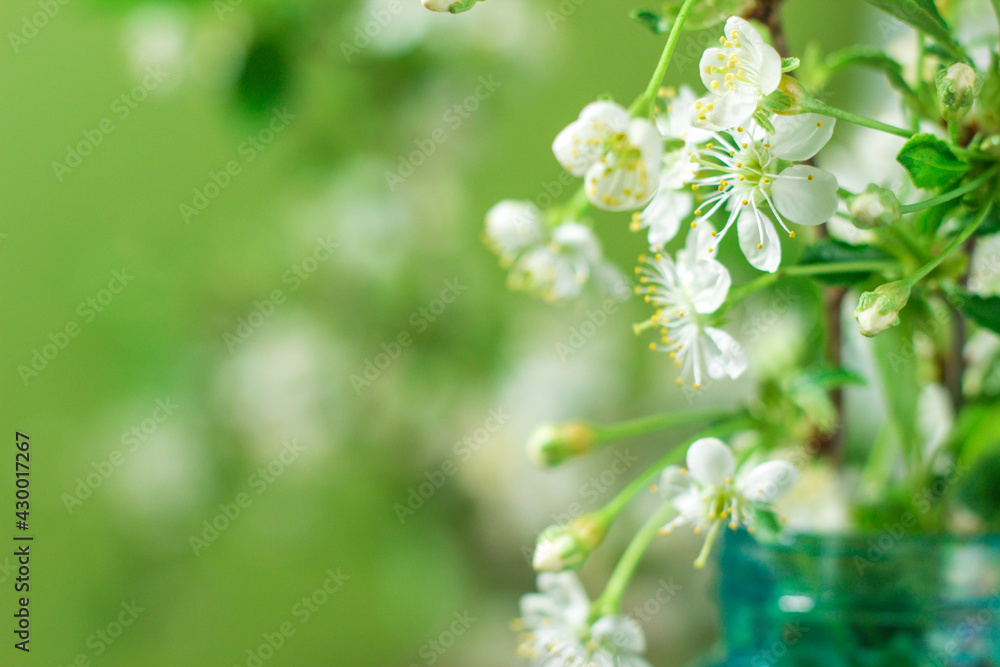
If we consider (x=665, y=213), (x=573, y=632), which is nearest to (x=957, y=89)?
(x=665, y=213)

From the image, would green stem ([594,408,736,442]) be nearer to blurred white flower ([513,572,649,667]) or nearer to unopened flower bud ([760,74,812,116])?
blurred white flower ([513,572,649,667])

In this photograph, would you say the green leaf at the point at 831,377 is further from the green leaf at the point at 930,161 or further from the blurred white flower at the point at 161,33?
the blurred white flower at the point at 161,33

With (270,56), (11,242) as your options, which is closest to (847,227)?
(270,56)

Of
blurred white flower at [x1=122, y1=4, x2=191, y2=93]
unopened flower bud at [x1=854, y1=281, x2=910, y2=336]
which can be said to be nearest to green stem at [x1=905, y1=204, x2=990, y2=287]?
unopened flower bud at [x1=854, y1=281, x2=910, y2=336]

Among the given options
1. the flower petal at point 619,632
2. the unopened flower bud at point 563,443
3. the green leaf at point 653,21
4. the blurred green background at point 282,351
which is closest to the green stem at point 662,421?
the unopened flower bud at point 563,443

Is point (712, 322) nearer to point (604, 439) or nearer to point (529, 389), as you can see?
point (604, 439)

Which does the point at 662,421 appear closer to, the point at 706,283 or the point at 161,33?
the point at 706,283

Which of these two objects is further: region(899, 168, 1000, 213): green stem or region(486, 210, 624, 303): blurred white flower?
region(486, 210, 624, 303): blurred white flower
